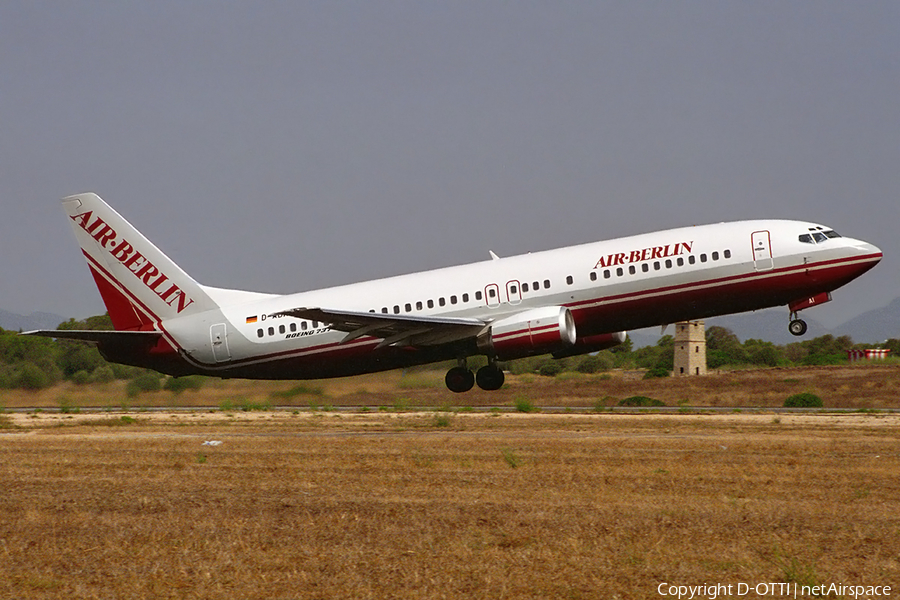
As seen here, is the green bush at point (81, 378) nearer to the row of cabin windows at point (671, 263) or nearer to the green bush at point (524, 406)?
the green bush at point (524, 406)

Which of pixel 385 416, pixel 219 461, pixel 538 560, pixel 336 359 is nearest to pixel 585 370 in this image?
pixel 385 416

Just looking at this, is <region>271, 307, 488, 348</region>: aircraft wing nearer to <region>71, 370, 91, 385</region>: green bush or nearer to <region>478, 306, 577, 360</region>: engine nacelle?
<region>478, 306, 577, 360</region>: engine nacelle

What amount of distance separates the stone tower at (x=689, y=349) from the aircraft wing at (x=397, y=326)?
50.7 metres

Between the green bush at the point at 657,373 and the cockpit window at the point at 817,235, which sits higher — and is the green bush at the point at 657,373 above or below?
below

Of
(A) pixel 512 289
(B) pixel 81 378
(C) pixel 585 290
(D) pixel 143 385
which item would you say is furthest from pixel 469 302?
(B) pixel 81 378

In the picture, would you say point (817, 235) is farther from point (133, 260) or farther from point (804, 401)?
point (804, 401)

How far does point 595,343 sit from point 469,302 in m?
3.98

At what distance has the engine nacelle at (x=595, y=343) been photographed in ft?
99.9

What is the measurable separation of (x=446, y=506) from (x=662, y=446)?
13.1 m

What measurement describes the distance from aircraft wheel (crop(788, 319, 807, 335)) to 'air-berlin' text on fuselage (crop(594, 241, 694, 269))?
12.2 feet

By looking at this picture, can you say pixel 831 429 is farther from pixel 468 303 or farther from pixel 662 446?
pixel 468 303

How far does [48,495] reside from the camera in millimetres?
18906

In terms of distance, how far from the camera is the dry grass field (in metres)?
11.8

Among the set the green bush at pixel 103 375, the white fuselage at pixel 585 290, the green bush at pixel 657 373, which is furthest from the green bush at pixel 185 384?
the green bush at pixel 657 373
